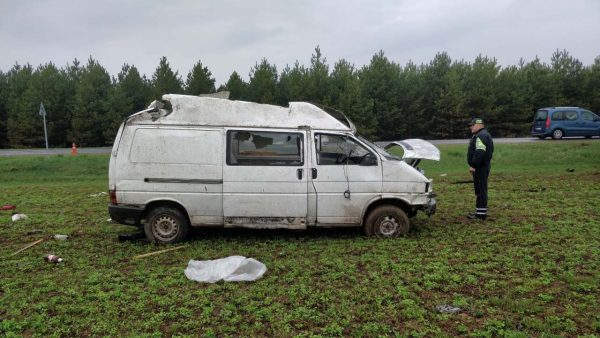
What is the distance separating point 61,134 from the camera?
35844 millimetres

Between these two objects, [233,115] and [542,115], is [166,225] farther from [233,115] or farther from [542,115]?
[542,115]

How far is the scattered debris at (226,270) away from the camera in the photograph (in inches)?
214

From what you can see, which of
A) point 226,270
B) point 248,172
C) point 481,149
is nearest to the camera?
point 226,270

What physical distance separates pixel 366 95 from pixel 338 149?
27.9m

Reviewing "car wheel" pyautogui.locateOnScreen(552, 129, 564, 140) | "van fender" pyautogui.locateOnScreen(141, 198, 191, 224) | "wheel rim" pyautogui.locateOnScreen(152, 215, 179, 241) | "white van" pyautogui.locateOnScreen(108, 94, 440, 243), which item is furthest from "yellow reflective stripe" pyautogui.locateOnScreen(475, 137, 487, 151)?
"car wheel" pyautogui.locateOnScreen(552, 129, 564, 140)

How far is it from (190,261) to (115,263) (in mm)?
1193

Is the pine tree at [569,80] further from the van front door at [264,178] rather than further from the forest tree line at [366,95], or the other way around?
the van front door at [264,178]

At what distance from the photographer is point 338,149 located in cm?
720

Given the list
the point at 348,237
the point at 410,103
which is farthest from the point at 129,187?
the point at 410,103

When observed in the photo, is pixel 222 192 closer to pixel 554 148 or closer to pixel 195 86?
pixel 554 148

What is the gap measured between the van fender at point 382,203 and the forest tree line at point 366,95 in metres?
26.2

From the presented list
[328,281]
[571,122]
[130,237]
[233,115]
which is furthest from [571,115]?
[130,237]

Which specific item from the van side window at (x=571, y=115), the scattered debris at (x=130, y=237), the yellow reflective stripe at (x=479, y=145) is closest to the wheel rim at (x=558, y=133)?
the van side window at (x=571, y=115)

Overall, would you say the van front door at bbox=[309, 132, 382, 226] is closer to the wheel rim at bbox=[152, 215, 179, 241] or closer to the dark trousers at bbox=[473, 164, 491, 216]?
the wheel rim at bbox=[152, 215, 179, 241]
